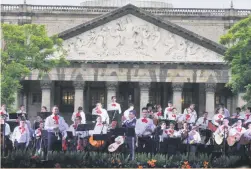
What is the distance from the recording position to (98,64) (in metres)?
80.9

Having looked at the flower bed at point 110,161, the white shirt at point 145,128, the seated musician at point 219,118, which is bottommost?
the flower bed at point 110,161

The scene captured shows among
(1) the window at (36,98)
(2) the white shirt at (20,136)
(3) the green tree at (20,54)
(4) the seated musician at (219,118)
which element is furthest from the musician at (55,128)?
(1) the window at (36,98)

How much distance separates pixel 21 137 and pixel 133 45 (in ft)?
139

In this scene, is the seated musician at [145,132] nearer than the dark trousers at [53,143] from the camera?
No

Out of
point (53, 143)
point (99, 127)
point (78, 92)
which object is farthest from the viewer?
point (78, 92)

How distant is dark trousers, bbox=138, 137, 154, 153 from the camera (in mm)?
38906

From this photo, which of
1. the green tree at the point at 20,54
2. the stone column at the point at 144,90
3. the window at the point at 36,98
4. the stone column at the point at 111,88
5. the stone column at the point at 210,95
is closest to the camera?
the green tree at the point at 20,54

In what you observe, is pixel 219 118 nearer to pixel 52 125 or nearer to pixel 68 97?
pixel 52 125

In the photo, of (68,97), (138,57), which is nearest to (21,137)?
(138,57)

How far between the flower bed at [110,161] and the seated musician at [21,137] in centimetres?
272

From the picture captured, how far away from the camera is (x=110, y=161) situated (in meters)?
36.5

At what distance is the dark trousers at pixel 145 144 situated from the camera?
38906 mm

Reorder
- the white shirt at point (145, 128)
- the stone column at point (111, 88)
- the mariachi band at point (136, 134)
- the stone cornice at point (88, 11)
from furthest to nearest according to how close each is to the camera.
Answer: the stone cornice at point (88, 11) → the stone column at point (111, 88) → the white shirt at point (145, 128) → the mariachi band at point (136, 134)

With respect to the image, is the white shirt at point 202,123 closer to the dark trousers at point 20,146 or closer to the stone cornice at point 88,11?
the dark trousers at point 20,146
